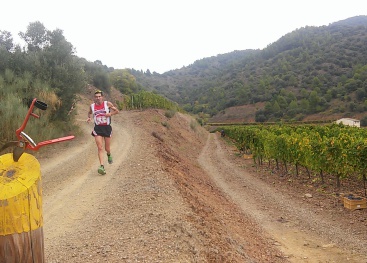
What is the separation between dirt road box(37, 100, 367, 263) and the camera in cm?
431

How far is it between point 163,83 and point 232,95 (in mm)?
39750

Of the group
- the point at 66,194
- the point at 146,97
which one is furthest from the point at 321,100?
the point at 66,194

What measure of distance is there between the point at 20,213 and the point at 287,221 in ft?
29.3

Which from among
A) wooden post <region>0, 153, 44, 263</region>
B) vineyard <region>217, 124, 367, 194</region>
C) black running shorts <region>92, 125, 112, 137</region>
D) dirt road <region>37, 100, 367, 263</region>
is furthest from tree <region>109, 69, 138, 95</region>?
wooden post <region>0, 153, 44, 263</region>

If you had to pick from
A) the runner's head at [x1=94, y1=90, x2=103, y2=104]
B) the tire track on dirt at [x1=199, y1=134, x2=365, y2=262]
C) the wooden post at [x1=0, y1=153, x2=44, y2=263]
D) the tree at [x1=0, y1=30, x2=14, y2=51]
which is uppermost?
the tree at [x1=0, y1=30, x2=14, y2=51]

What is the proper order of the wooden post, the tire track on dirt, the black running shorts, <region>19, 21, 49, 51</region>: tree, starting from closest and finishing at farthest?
the wooden post, the tire track on dirt, the black running shorts, <region>19, 21, 49, 51</region>: tree

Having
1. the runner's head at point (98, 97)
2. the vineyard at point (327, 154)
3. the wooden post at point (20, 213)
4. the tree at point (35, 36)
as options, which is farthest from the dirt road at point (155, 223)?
the tree at point (35, 36)

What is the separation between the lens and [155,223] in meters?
5.01

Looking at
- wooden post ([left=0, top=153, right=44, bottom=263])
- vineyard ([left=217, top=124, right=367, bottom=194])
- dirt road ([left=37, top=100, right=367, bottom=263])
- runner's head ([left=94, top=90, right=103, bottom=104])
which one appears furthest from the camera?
vineyard ([left=217, top=124, right=367, bottom=194])

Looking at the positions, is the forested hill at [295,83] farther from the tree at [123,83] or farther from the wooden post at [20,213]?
the wooden post at [20,213]

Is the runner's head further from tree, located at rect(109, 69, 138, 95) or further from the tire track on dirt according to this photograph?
tree, located at rect(109, 69, 138, 95)

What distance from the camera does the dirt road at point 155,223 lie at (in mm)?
4309

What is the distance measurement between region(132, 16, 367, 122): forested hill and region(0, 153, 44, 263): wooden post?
2662 inches

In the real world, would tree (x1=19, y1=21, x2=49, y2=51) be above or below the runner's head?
above
